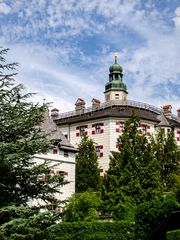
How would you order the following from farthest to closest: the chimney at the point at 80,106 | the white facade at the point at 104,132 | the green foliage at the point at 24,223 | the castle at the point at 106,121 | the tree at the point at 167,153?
the chimney at the point at 80,106 → the castle at the point at 106,121 → the white facade at the point at 104,132 → the tree at the point at 167,153 → the green foliage at the point at 24,223

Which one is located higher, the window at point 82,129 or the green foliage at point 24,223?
the window at point 82,129

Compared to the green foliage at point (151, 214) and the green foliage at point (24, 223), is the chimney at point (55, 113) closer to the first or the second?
the green foliage at point (151, 214)

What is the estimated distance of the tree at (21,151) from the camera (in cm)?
1912

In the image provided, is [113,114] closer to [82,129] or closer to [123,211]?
[82,129]

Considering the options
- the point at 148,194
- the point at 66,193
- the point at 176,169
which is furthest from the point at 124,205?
the point at 176,169

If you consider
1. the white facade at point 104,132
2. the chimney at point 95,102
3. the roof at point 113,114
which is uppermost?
the chimney at point 95,102

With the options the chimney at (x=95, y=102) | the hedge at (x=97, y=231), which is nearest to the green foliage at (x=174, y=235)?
the hedge at (x=97, y=231)

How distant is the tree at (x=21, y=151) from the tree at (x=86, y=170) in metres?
30.4

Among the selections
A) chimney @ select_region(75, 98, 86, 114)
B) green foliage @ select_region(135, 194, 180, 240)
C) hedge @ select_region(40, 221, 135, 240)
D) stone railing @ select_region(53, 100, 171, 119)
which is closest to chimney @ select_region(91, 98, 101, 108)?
stone railing @ select_region(53, 100, 171, 119)

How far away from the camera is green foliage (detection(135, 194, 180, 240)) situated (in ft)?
89.4

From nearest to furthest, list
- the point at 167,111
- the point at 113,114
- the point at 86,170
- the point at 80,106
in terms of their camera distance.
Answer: the point at 86,170 < the point at 113,114 < the point at 80,106 < the point at 167,111

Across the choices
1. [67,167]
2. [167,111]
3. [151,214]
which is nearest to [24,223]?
[151,214]

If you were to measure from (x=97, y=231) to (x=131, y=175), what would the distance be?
30.0 ft

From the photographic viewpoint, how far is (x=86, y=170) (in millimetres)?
52594
